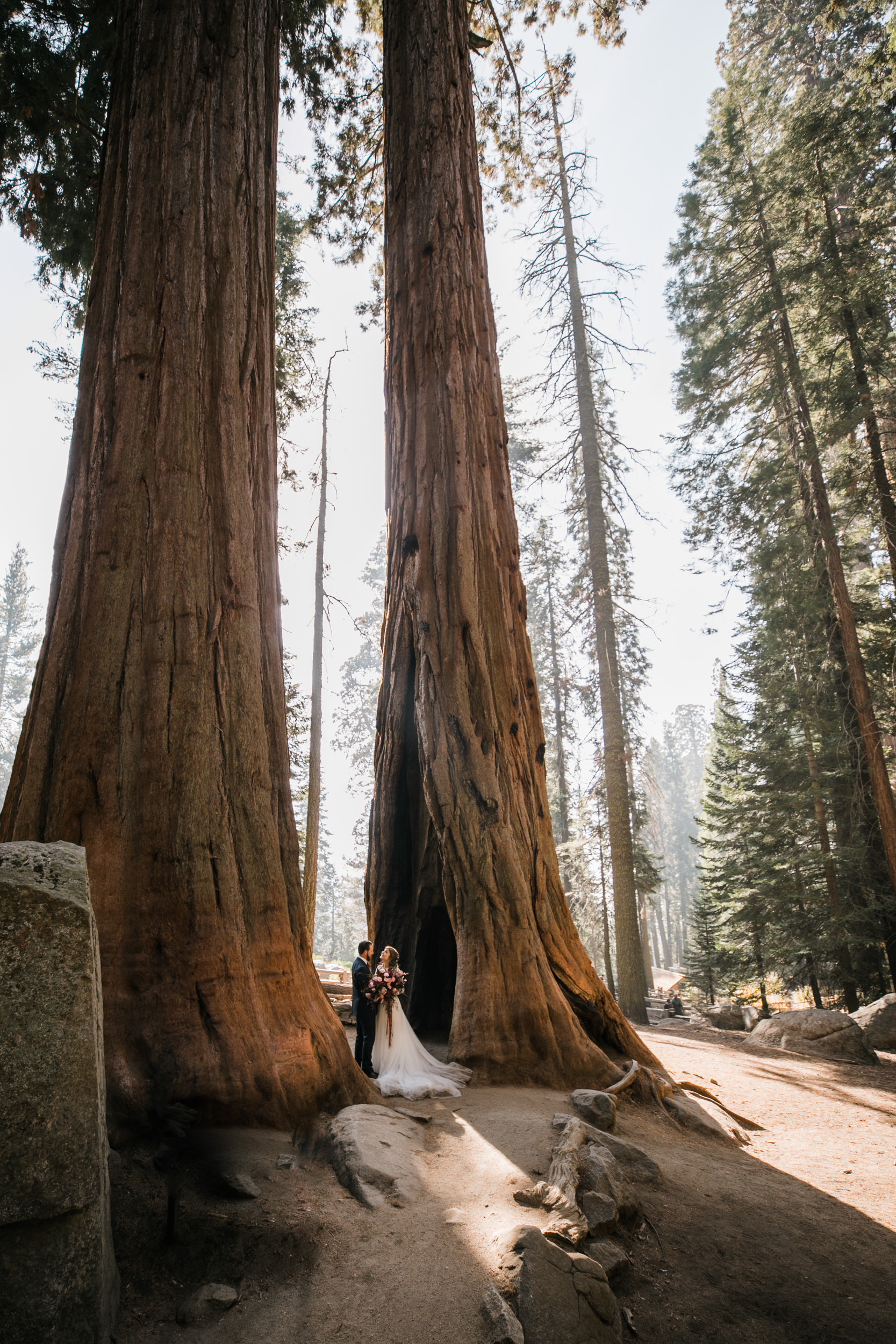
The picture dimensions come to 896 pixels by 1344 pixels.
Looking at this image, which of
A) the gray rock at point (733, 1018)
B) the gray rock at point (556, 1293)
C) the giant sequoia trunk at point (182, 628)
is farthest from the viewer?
the gray rock at point (733, 1018)

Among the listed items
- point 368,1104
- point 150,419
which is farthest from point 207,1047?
point 150,419

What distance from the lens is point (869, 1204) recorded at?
3865mm

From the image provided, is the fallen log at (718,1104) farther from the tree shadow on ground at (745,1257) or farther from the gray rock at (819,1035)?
the gray rock at (819,1035)

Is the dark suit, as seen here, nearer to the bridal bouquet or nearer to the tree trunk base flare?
the bridal bouquet

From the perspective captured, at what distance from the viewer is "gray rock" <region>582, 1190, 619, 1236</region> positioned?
2.87 metres

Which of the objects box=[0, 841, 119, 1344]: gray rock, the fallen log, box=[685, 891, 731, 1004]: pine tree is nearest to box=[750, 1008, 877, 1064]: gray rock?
the fallen log

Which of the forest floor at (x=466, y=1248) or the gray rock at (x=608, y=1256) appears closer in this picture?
the forest floor at (x=466, y=1248)

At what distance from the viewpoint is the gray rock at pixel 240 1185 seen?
2.64 metres

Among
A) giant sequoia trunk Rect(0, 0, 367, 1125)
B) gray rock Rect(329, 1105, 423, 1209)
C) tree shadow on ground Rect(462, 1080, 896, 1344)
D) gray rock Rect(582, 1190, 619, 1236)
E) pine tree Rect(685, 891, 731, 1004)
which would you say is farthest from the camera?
pine tree Rect(685, 891, 731, 1004)

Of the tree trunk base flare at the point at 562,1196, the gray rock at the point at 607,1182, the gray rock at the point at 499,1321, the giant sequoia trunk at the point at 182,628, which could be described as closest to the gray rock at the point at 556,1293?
the gray rock at the point at 499,1321

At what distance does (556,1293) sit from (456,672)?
15.1 feet

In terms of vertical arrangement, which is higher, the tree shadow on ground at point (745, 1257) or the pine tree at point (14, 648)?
the pine tree at point (14, 648)

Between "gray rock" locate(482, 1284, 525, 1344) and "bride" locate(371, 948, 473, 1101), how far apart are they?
8.62ft

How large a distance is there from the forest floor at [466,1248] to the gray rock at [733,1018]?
437 inches
